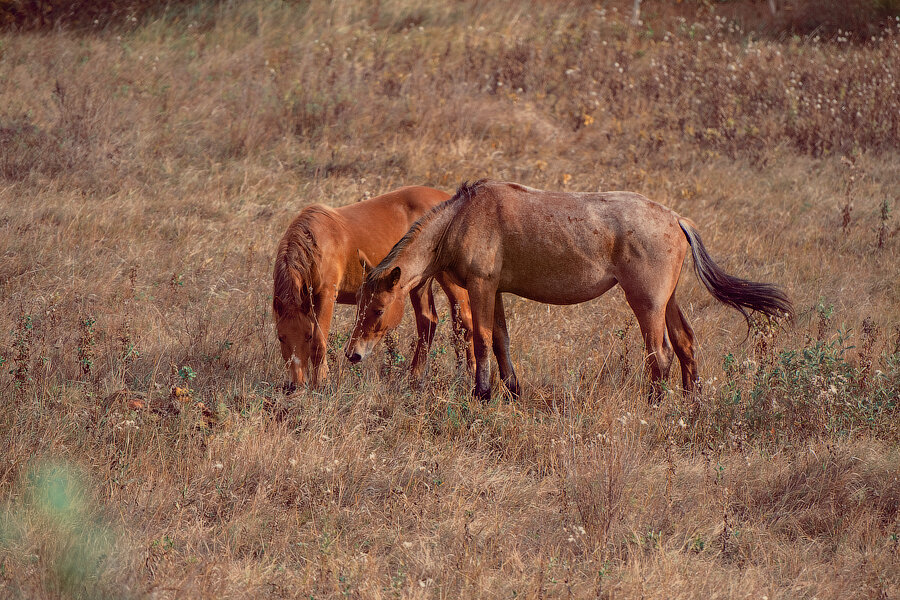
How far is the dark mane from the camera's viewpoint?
5578mm

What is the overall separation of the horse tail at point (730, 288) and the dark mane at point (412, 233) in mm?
1502

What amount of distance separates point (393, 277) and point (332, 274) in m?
0.75

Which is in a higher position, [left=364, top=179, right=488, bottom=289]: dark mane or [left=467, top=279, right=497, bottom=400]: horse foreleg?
[left=364, top=179, right=488, bottom=289]: dark mane

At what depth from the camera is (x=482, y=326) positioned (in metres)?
5.75

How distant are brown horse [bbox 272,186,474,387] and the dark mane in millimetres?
266

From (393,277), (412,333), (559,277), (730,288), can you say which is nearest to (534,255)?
(559,277)

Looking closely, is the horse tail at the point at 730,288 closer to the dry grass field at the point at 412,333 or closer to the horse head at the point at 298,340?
the dry grass field at the point at 412,333

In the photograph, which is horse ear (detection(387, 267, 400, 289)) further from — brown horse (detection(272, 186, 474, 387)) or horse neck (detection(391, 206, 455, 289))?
brown horse (detection(272, 186, 474, 387))

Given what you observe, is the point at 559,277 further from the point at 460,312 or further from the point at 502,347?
the point at 460,312

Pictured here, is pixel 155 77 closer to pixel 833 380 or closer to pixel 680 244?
pixel 680 244

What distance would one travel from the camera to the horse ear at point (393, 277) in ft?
18.1

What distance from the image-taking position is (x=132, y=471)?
15.2 feet

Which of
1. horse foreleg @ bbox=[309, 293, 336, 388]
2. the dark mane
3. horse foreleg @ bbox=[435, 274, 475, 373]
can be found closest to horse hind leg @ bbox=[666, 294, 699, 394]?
horse foreleg @ bbox=[435, 274, 475, 373]

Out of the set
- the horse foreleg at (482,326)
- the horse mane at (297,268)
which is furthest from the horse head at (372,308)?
the horse foreleg at (482,326)
